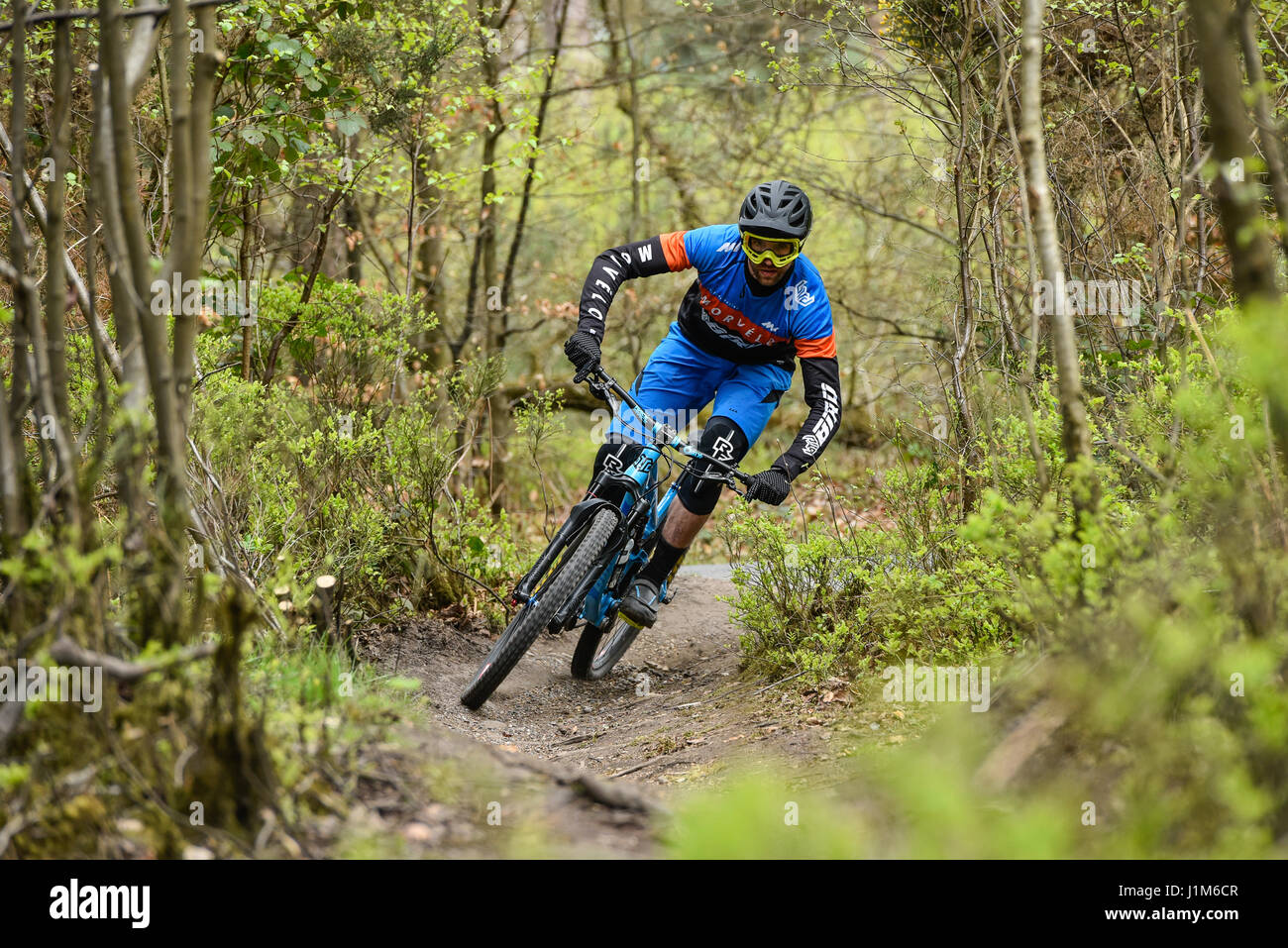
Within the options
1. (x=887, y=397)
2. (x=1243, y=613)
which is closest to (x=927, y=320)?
(x=887, y=397)

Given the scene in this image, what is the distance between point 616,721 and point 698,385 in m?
1.84

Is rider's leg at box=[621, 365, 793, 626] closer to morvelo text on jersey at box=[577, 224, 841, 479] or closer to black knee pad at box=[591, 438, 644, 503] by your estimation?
morvelo text on jersey at box=[577, 224, 841, 479]

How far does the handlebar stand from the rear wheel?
51 cm

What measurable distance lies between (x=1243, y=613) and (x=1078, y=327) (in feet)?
13.5

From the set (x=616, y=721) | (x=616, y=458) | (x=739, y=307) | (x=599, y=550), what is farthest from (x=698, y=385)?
(x=616, y=721)

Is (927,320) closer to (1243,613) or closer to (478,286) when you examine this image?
(478,286)

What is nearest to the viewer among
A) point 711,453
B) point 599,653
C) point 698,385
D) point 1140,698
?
point 1140,698

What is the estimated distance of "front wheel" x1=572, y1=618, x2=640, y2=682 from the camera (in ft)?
18.3

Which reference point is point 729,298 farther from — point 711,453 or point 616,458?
Result: point 616,458

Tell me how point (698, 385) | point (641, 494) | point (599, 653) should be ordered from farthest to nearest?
point (599, 653) < point (698, 385) < point (641, 494)

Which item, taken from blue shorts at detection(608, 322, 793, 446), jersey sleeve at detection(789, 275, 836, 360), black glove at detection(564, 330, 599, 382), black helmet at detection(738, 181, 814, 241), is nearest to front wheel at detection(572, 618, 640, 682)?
blue shorts at detection(608, 322, 793, 446)

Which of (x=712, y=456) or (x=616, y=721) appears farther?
(x=616, y=721)

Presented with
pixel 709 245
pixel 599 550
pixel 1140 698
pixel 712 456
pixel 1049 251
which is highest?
pixel 709 245

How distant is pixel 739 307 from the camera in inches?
201
